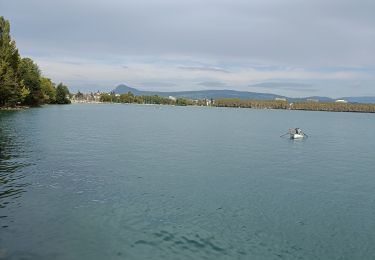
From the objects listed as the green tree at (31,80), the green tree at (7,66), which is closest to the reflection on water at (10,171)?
the green tree at (7,66)

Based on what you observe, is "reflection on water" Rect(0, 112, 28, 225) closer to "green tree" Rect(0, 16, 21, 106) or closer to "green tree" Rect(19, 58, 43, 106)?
"green tree" Rect(0, 16, 21, 106)

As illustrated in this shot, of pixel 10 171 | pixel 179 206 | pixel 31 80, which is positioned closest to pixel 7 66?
pixel 31 80

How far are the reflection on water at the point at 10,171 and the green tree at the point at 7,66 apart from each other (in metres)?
60.4

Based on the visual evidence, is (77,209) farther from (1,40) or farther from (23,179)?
(1,40)

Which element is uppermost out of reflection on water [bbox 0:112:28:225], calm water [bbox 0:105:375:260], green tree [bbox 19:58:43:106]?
green tree [bbox 19:58:43:106]

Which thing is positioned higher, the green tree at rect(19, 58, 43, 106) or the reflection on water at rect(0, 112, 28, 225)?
the green tree at rect(19, 58, 43, 106)

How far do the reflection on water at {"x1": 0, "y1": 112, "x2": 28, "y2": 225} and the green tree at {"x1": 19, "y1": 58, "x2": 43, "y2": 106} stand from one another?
9592 centimetres

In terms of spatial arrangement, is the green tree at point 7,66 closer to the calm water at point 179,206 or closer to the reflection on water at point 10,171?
the reflection on water at point 10,171

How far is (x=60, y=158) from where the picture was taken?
158 ft

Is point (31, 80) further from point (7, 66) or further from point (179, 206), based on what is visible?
point (179, 206)

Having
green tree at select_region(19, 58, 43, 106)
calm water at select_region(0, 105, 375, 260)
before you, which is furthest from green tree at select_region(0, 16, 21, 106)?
calm water at select_region(0, 105, 375, 260)

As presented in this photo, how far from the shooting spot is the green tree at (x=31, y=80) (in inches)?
6128

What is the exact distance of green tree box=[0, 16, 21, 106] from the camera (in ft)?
389

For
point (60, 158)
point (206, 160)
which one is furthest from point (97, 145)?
point (206, 160)
